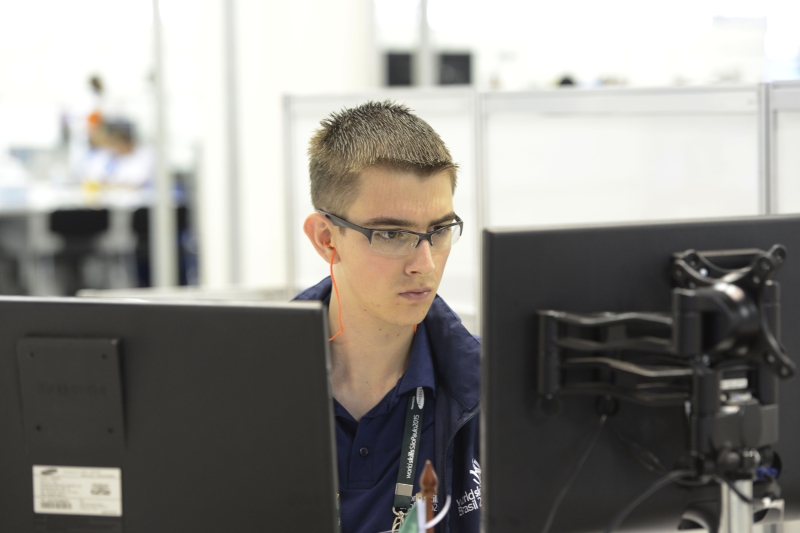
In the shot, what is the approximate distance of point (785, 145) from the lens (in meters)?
2.44

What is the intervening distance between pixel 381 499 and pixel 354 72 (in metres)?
4.29

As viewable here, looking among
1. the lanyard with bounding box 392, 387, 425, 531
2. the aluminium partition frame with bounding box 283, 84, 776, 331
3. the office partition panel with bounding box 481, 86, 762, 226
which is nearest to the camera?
the lanyard with bounding box 392, 387, 425, 531

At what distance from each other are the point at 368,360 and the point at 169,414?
2.07 ft

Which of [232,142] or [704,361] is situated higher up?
[232,142]

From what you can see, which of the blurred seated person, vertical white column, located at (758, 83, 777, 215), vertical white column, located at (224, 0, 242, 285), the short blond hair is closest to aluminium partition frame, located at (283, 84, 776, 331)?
vertical white column, located at (758, 83, 777, 215)

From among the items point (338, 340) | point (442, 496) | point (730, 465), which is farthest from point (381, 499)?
point (730, 465)

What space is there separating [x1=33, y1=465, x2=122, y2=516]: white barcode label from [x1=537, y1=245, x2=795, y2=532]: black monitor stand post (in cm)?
50

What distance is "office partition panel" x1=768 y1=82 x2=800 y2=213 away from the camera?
238 cm

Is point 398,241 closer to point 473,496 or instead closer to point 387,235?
point 387,235

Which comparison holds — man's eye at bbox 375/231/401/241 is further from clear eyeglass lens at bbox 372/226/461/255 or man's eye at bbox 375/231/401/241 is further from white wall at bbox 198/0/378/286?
white wall at bbox 198/0/378/286

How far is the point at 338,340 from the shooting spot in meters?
1.60

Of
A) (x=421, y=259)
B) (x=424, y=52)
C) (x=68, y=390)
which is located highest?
(x=424, y=52)

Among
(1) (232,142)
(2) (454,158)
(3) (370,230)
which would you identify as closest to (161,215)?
(1) (232,142)

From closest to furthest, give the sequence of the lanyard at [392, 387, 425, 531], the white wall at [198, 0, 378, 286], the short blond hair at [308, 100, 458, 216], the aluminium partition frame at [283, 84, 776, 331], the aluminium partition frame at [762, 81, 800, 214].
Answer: the lanyard at [392, 387, 425, 531], the short blond hair at [308, 100, 458, 216], the aluminium partition frame at [762, 81, 800, 214], the aluminium partition frame at [283, 84, 776, 331], the white wall at [198, 0, 378, 286]
